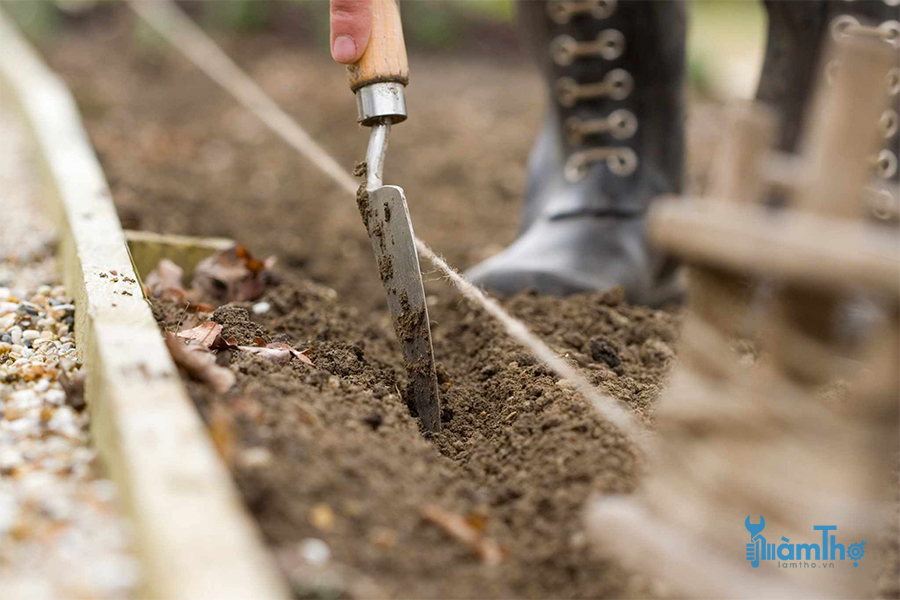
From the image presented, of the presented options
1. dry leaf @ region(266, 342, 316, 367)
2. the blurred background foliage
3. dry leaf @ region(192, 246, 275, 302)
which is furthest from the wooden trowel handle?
the blurred background foliage

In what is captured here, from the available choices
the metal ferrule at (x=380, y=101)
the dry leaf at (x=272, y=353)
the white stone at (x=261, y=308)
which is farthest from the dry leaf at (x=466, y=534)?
the white stone at (x=261, y=308)

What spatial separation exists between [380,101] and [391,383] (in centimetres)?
44

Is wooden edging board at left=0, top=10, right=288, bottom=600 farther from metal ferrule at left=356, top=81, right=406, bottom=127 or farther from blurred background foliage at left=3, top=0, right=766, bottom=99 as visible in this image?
blurred background foliage at left=3, top=0, right=766, bottom=99

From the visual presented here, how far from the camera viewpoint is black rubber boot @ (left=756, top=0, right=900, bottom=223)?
172 centimetres

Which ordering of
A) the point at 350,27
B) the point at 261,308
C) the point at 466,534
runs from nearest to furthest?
the point at 466,534 < the point at 350,27 < the point at 261,308

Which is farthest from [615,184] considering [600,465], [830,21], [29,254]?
[29,254]

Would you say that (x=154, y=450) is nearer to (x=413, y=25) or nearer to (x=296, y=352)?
(x=296, y=352)

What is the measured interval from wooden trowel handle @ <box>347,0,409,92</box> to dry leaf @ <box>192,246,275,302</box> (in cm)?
59

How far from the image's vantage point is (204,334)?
1.34m

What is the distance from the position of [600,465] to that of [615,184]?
1092 millimetres

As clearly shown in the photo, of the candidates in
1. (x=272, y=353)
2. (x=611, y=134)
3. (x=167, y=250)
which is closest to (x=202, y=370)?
(x=272, y=353)

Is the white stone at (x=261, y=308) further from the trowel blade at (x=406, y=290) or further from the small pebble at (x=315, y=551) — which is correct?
the small pebble at (x=315, y=551)

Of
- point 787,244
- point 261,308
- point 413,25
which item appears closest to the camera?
point 787,244

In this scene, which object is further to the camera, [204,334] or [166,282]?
[166,282]
